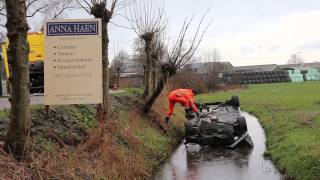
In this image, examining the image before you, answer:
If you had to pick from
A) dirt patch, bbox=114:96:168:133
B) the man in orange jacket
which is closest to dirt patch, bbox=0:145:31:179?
dirt patch, bbox=114:96:168:133

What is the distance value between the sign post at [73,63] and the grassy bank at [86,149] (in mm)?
815

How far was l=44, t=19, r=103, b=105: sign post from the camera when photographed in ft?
37.4

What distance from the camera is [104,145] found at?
450 inches

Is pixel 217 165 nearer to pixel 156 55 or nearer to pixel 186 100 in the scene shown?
pixel 186 100

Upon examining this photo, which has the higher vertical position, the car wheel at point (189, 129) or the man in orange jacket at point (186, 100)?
the man in orange jacket at point (186, 100)

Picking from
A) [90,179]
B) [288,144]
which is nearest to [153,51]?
[288,144]

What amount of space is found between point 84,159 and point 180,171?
4.06 m

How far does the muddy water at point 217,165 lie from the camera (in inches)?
504

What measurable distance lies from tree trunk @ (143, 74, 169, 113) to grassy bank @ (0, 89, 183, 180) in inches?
98.0

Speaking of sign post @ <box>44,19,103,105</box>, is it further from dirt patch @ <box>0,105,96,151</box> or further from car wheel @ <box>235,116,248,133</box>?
car wheel @ <box>235,116,248,133</box>

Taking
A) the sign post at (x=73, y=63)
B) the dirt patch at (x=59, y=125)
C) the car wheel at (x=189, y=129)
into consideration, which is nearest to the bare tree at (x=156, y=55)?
the car wheel at (x=189, y=129)

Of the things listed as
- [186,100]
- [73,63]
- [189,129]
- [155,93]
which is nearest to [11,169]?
[73,63]

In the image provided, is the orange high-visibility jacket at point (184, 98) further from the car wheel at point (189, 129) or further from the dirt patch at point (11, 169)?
the dirt patch at point (11, 169)

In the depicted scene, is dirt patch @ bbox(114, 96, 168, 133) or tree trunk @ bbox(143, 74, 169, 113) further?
dirt patch @ bbox(114, 96, 168, 133)
